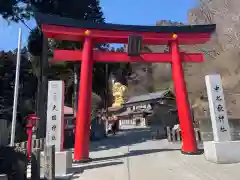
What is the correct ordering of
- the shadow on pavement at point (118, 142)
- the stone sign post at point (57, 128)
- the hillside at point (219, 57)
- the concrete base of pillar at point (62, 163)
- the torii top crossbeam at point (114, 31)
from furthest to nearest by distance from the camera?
the hillside at point (219, 57) < the shadow on pavement at point (118, 142) < the torii top crossbeam at point (114, 31) < the stone sign post at point (57, 128) < the concrete base of pillar at point (62, 163)

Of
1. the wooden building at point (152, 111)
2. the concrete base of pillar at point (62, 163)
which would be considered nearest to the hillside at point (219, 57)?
the wooden building at point (152, 111)

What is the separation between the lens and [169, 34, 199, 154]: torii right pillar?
11.1 metres

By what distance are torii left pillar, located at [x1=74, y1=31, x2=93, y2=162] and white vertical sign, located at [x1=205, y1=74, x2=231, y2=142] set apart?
4.62 m

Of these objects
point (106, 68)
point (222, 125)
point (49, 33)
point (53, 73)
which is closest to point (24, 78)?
point (53, 73)

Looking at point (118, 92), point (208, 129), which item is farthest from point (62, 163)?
point (118, 92)

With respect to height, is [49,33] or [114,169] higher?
[49,33]

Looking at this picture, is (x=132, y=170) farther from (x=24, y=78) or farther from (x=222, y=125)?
(x=24, y=78)

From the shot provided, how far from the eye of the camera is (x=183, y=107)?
11492mm

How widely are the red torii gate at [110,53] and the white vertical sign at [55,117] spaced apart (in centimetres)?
113

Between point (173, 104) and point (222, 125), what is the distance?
35060mm

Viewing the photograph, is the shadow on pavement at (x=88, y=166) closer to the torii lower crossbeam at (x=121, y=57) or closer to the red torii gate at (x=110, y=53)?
the red torii gate at (x=110, y=53)

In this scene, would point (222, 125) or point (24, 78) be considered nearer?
point (222, 125)

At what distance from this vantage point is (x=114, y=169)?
866cm

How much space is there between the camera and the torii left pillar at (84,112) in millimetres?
10539
